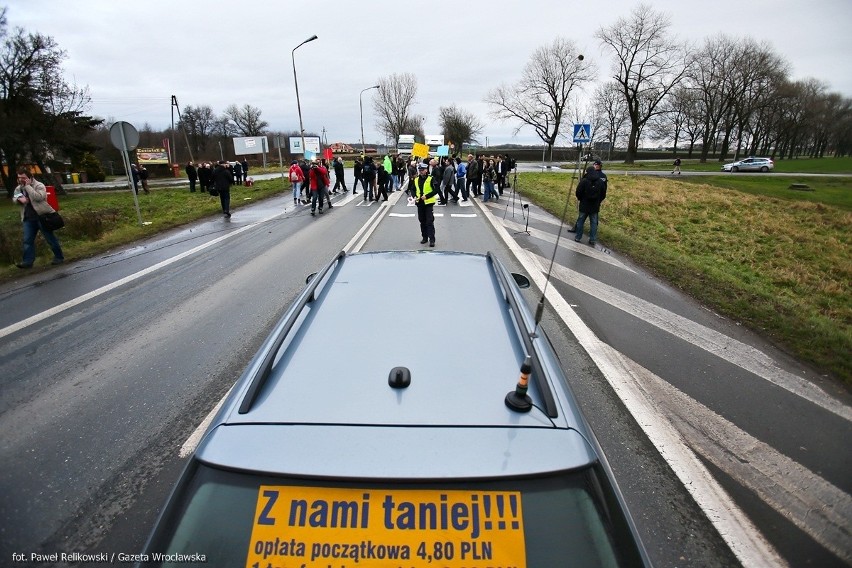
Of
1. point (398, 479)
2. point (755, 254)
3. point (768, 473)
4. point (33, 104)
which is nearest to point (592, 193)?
point (755, 254)

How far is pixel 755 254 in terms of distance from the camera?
11.5 metres

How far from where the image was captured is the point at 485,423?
1.57m

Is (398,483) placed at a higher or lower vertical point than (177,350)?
higher

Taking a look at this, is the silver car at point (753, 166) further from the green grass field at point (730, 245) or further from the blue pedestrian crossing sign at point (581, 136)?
the blue pedestrian crossing sign at point (581, 136)

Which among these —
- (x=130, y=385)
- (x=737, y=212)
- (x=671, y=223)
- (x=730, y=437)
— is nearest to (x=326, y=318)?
(x=130, y=385)

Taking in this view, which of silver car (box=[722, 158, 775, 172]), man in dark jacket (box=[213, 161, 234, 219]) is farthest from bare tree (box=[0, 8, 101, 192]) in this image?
silver car (box=[722, 158, 775, 172])

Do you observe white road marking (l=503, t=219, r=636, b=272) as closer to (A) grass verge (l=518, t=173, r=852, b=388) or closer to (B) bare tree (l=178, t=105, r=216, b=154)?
(A) grass verge (l=518, t=173, r=852, b=388)

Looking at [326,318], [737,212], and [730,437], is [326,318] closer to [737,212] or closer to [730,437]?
[730,437]

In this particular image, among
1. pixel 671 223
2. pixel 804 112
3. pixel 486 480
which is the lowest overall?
pixel 671 223

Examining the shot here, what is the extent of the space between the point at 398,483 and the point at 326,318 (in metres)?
1.30

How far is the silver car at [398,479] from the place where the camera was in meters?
1.28

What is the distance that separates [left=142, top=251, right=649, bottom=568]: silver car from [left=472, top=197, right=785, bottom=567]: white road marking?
5.86ft

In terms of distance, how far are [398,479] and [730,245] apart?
14064mm

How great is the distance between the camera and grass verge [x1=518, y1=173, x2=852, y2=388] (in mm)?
5758
